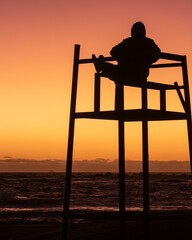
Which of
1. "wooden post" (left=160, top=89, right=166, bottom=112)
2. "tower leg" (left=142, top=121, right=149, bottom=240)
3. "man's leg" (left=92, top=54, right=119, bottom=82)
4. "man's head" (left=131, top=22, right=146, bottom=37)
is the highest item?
"man's head" (left=131, top=22, right=146, bottom=37)

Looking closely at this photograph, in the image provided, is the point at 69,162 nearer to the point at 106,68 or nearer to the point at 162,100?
the point at 106,68

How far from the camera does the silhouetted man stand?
4.26 m

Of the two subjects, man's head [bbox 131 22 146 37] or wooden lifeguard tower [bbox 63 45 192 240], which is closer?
wooden lifeguard tower [bbox 63 45 192 240]

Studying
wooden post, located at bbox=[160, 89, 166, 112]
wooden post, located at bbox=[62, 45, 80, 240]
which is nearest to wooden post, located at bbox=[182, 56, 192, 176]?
wooden post, located at bbox=[160, 89, 166, 112]

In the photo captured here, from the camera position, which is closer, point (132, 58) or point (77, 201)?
point (132, 58)

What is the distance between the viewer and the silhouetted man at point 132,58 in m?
4.26

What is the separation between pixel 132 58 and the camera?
168 inches

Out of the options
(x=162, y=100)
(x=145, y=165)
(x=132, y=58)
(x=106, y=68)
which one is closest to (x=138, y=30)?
(x=132, y=58)

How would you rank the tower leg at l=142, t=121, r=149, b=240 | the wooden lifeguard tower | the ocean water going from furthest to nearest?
the ocean water → the wooden lifeguard tower → the tower leg at l=142, t=121, r=149, b=240

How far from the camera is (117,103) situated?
4.32 m

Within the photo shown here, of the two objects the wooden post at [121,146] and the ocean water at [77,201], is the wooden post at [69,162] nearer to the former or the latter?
the wooden post at [121,146]
